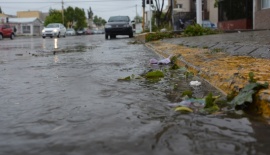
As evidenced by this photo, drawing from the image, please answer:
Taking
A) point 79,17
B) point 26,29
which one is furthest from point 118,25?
point 79,17

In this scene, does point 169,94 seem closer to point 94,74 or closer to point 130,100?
point 130,100

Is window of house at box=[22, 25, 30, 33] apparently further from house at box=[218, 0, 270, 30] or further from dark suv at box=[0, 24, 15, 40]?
house at box=[218, 0, 270, 30]

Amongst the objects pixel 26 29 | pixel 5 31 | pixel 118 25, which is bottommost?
pixel 118 25

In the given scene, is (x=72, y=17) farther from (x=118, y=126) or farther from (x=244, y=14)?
(x=118, y=126)

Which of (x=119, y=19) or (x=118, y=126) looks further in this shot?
(x=119, y=19)

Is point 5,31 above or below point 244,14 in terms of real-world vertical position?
above

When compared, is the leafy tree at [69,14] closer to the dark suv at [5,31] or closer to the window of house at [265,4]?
the dark suv at [5,31]

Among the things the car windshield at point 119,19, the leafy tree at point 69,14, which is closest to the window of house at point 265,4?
the car windshield at point 119,19

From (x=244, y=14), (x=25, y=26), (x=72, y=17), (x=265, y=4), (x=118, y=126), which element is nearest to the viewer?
(x=118, y=126)

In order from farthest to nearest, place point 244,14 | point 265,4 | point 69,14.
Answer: point 69,14, point 244,14, point 265,4

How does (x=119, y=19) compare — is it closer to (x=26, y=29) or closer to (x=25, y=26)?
(x=25, y=26)

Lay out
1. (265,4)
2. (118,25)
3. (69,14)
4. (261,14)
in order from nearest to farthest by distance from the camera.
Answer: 1. (261,14)
2. (265,4)
3. (118,25)
4. (69,14)

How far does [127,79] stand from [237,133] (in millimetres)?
2235

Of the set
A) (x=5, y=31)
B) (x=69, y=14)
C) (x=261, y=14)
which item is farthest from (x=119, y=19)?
(x=69, y=14)
